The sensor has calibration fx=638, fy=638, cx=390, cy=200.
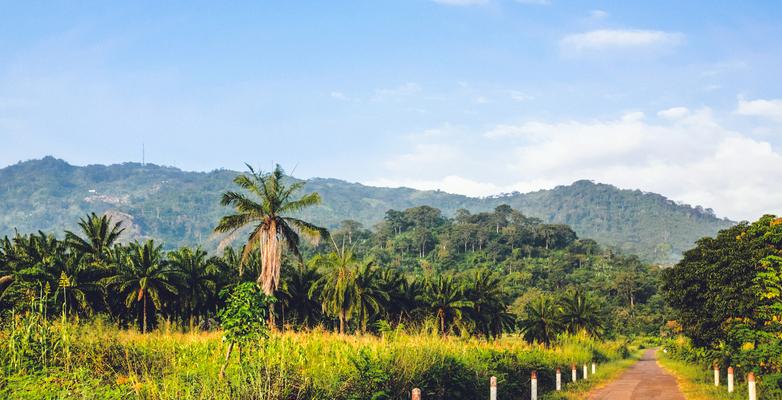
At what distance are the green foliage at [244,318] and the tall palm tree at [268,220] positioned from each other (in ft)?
94.0

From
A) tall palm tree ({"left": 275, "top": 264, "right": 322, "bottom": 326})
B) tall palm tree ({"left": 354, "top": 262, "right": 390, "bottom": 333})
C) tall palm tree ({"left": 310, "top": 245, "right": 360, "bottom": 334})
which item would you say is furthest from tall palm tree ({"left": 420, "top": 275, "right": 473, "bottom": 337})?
tall palm tree ({"left": 275, "top": 264, "right": 322, "bottom": 326})

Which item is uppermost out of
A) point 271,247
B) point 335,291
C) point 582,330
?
point 271,247

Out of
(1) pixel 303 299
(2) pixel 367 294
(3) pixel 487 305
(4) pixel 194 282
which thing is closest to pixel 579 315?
(3) pixel 487 305

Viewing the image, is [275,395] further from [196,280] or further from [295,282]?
[295,282]

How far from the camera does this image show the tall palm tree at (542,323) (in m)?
61.0

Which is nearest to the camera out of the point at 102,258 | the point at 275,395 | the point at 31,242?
the point at 275,395

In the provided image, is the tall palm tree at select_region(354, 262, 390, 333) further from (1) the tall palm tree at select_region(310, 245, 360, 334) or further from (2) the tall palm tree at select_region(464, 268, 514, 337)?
(2) the tall palm tree at select_region(464, 268, 514, 337)

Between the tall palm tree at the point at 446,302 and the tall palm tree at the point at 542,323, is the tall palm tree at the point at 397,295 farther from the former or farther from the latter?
the tall palm tree at the point at 542,323

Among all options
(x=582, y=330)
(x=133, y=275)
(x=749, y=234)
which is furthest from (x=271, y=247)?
(x=582, y=330)

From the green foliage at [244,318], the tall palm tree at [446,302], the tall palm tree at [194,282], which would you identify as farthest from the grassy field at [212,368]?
the tall palm tree at [446,302]

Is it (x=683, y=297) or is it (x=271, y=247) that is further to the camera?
(x=271, y=247)

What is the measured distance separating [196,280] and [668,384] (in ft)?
132

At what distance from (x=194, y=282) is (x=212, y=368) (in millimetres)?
47125

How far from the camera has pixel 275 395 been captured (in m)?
8.78
